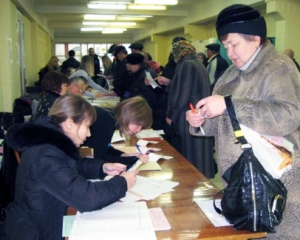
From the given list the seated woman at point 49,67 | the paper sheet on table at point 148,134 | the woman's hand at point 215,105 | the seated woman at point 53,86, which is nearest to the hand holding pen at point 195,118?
the woman's hand at point 215,105

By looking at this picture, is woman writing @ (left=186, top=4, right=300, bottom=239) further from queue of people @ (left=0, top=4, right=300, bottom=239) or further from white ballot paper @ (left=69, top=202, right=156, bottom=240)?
white ballot paper @ (left=69, top=202, right=156, bottom=240)

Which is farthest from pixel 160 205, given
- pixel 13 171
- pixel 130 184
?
pixel 13 171

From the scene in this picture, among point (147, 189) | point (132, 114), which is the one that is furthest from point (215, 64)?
point (147, 189)

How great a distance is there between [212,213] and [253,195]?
303 mm

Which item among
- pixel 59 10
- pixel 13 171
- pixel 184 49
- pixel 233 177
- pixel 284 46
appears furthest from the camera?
pixel 59 10

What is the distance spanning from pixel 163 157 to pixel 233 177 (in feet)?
3.98

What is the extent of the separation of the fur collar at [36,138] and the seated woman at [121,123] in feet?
2.39

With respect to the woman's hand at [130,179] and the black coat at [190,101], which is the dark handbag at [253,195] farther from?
the black coat at [190,101]

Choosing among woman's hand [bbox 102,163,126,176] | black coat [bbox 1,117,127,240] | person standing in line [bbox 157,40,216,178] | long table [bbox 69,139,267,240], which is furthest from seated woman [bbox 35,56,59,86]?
black coat [bbox 1,117,127,240]

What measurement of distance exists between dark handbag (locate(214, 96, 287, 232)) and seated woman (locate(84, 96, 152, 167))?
3.41 ft

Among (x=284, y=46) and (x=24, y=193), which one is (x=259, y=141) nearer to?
(x=24, y=193)

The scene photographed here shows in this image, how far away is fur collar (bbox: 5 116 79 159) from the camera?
5.00ft

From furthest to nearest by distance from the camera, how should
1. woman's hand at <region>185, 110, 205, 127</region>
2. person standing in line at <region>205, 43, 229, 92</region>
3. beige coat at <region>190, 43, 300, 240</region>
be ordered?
person standing in line at <region>205, 43, 229, 92</region>
woman's hand at <region>185, 110, 205, 127</region>
beige coat at <region>190, 43, 300, 240</region>

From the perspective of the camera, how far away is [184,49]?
3602mm
